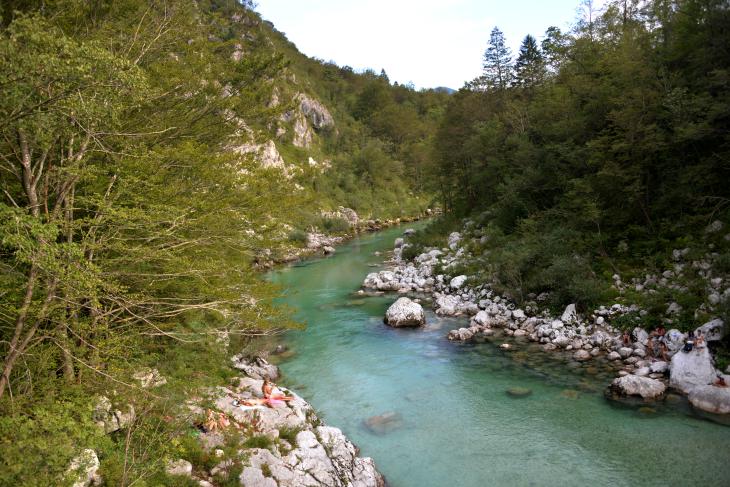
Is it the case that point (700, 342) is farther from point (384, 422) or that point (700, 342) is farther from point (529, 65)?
point (529, 65)

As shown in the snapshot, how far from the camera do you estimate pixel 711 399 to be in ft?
32.3

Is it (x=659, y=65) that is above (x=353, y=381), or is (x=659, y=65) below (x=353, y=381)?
above

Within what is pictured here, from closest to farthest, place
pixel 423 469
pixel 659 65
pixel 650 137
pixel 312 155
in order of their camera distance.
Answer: pixel 423 469 → pixel 650 137 → pixel 659 65 → pixel 312 155

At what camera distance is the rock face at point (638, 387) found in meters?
10.6

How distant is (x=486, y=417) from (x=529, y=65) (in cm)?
3470

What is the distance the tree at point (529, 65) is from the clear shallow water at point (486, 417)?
24.6 metres

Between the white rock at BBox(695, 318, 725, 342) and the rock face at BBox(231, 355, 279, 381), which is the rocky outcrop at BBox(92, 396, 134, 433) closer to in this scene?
the rock face at BBox(231, 355, 279, 381)

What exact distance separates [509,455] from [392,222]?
45.4m

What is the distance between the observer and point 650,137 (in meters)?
15.6

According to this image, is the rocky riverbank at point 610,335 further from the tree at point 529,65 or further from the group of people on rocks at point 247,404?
the tree at point 529,65

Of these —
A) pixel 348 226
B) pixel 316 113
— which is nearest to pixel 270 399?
pixel 348 226

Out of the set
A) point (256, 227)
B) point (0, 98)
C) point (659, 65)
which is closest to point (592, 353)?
point (256, 227)

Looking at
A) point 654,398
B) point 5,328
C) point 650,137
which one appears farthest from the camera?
point 650,137

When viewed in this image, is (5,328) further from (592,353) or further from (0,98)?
(592,353)
